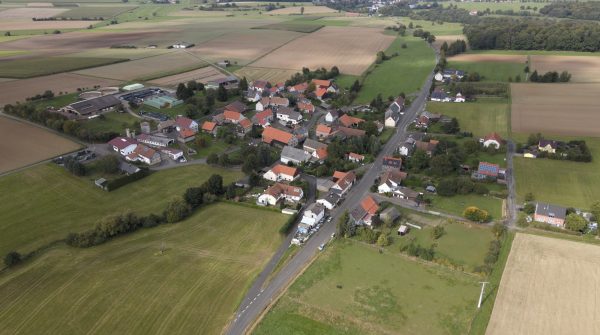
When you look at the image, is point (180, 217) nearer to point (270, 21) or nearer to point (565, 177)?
point (565, 177)

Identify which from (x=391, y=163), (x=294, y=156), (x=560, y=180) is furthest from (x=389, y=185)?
(x=560, y=180)

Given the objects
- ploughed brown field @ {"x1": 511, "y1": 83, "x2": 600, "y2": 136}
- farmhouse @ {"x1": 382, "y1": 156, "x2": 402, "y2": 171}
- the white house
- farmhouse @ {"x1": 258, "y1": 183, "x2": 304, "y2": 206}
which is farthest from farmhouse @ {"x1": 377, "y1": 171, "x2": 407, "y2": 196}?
ploughed brown field @ {"x1": 511, "y1": 83, "x2": 600, "y2": 136}

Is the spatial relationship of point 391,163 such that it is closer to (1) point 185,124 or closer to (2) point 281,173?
(2) point 281,173

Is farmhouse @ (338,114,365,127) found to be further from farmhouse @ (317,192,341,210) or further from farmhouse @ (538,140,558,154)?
farmhouse @ (538,140,558,154)

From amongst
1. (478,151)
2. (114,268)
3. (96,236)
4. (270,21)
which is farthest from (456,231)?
(270,21)

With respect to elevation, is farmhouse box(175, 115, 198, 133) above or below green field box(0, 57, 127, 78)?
below
